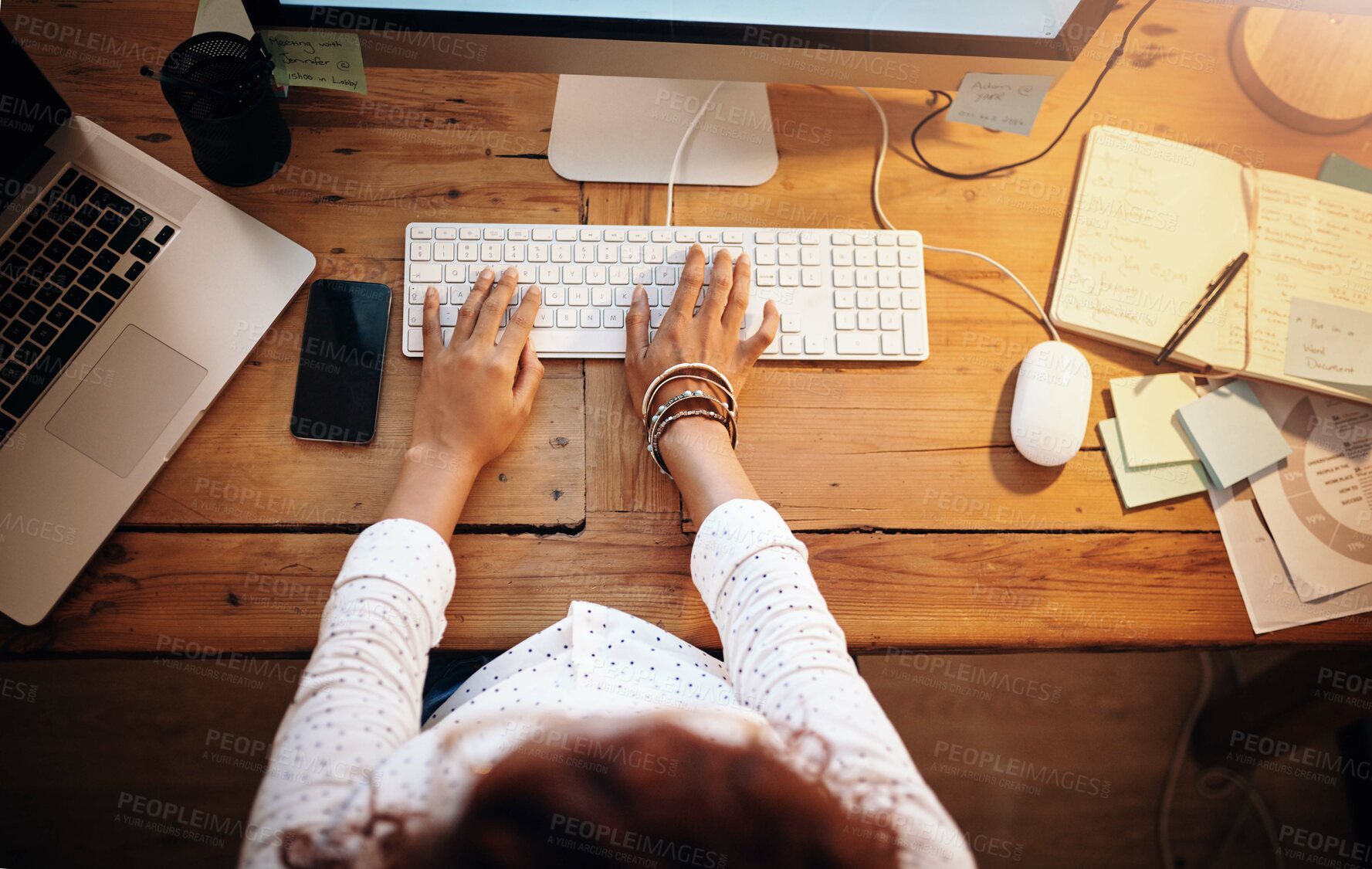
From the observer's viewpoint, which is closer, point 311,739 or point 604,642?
point 311,739

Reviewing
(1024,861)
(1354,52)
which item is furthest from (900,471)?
(1024,861)

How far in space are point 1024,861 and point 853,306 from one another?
1.04m

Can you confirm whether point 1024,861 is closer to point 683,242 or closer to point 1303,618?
point 1303,618

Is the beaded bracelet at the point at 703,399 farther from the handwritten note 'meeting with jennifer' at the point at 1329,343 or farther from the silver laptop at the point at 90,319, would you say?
the handwritten note 'meeting with jennifer' at the point at 1329,343

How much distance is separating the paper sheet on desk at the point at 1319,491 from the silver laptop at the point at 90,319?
0.98 meters

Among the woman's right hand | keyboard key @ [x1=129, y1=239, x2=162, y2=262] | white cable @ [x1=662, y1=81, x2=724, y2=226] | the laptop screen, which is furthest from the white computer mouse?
the laptop screen

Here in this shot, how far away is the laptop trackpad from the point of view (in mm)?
625

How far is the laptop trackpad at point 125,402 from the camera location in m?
0.63

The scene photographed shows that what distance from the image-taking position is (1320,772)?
4.28ft

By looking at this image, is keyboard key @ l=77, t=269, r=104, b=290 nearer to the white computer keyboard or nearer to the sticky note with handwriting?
the white computer keyboard

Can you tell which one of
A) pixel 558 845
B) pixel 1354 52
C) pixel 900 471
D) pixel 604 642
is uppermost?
pixel 1354 52

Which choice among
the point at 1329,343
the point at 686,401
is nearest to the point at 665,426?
the point at 686,401

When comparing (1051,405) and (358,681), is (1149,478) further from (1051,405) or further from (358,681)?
(358,681)

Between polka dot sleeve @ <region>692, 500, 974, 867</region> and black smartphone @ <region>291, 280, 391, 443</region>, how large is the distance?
13.0 inches
